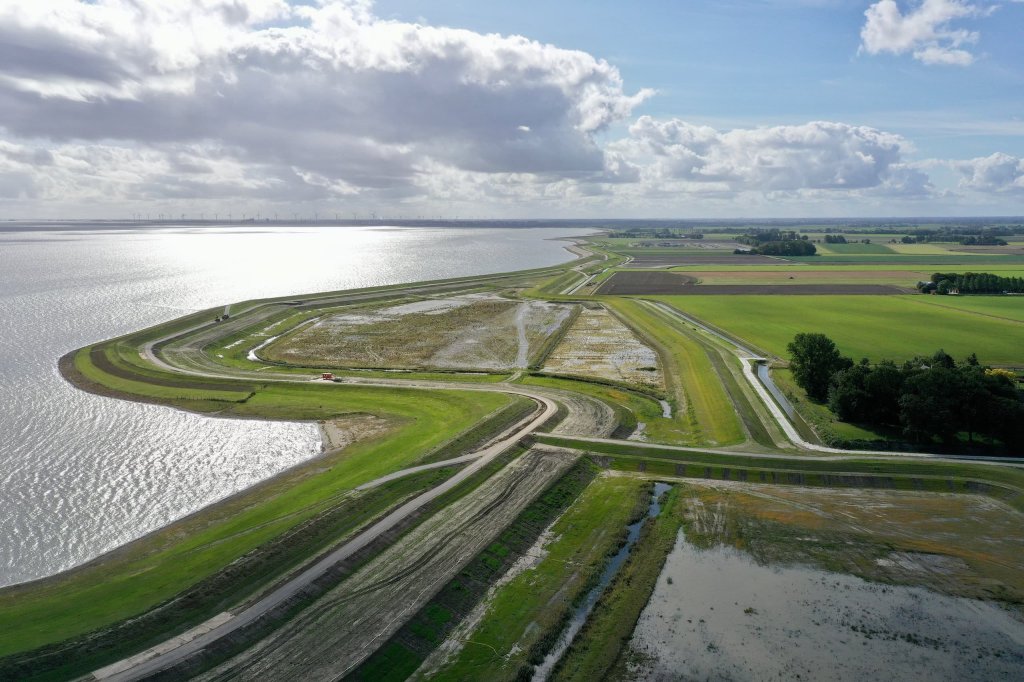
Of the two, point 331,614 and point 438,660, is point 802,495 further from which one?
point 331,614

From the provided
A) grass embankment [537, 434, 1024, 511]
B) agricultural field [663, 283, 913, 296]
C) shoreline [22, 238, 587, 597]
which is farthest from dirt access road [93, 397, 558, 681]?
agricultural field [663, 283, 913, 296]

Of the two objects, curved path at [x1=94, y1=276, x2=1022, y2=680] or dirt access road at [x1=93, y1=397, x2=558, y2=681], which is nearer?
dirt access road at [x1=93, y1=397, x2=558, y2=681]

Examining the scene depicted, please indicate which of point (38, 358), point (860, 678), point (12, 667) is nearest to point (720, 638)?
point (860, 678)

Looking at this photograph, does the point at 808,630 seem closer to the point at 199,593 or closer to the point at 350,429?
the point at 199,593

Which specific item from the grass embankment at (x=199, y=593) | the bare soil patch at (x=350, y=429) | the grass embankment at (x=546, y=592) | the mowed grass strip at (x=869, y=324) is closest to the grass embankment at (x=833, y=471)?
the grass embankment at (x=546, y=592)

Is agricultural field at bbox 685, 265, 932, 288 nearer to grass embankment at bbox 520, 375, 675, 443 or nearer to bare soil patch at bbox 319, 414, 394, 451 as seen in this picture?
grass embankment at bbox 520, 375, 675, 443

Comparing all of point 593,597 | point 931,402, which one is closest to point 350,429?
point 593,597

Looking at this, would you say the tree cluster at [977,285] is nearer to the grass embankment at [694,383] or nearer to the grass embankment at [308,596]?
the grass embankment at [694,383]
